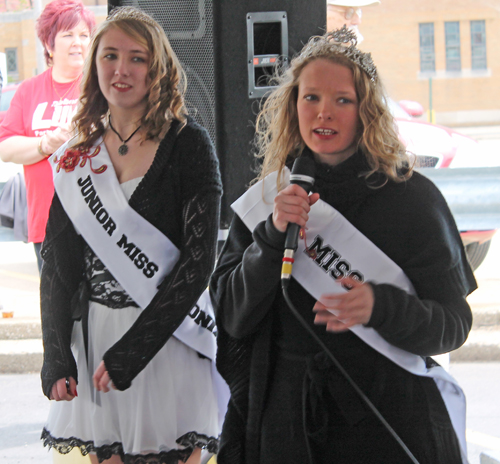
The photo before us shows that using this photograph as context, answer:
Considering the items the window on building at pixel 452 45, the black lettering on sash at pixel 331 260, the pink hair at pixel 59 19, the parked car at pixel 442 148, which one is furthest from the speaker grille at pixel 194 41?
the window on building at pixel 452 45

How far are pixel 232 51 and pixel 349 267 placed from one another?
3.42 feet

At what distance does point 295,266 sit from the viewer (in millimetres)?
1513

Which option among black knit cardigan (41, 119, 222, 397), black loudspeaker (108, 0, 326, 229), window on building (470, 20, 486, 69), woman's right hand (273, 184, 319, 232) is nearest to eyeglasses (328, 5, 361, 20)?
black loudspeaker (108, 0, 326, 229)

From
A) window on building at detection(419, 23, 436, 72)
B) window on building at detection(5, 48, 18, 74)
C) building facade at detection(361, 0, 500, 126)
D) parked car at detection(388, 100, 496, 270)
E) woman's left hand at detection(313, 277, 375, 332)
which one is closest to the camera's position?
woman's left hand at detection(313, 277, 375, 332)

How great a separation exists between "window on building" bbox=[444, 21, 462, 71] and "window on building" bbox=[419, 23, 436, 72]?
620 mm

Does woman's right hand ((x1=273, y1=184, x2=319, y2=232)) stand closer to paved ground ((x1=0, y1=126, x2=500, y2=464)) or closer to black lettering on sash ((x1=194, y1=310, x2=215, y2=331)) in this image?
black lettering on sash ((x1=194, y1=310, x2=215, y2=331))

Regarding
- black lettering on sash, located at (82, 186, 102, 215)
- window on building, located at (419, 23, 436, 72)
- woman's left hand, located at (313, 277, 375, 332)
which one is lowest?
woman's left hand, located at (313, 277, 375, 332)

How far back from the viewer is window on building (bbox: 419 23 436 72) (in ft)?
98.1

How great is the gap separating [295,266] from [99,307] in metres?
0.58

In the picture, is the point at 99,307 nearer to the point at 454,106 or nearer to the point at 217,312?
the point at 217,312

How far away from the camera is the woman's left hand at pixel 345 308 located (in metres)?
1.26

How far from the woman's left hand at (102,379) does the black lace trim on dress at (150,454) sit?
0.17 meters

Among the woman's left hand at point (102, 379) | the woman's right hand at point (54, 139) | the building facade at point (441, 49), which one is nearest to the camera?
the woman's left hand at point (102, 379)

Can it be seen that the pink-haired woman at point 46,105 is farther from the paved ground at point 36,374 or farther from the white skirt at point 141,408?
the white skirt at point 141,408
